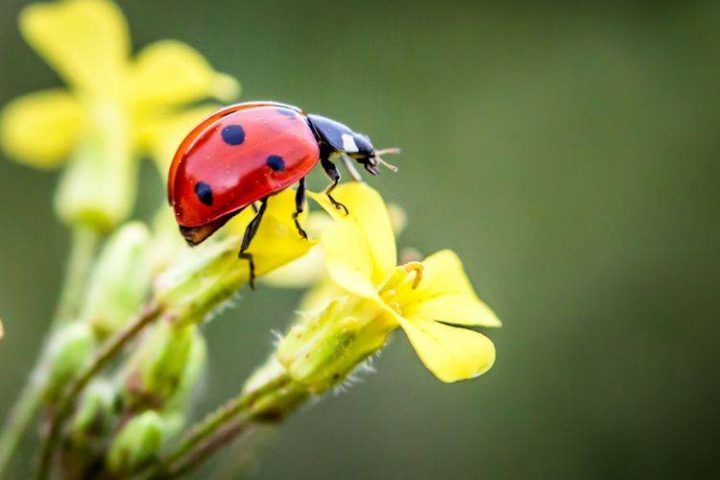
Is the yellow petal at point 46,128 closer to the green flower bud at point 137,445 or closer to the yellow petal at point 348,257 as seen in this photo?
the green flower bud at point 137,445

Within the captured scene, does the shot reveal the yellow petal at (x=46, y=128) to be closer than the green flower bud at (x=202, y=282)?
No

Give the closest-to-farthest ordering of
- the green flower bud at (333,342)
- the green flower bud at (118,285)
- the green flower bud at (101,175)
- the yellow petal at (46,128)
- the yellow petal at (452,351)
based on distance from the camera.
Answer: the yellow petal at (452,351)
the green flower bud at (333,342)
the green flower bud at (118,285)
the green flower bud at (101,175)
the yellow petal at (46,128)

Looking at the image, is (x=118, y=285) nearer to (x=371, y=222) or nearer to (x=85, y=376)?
(x=85, y=376)

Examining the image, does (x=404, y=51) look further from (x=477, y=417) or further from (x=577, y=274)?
(x=477, y=417)

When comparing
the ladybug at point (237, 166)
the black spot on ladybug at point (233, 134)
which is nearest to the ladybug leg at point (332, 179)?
the ladybug at point (237, 166)

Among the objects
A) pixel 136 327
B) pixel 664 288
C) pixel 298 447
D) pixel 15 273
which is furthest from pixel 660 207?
pixel 136 327

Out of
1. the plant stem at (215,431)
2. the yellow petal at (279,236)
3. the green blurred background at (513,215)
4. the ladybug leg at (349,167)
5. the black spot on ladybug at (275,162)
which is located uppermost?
the black spot on ladybug at (275,162)

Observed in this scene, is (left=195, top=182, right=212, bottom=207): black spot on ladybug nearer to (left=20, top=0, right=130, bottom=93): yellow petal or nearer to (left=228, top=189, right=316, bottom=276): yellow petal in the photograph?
(left=228, top=189, right=316, bottom=276): yellow petal

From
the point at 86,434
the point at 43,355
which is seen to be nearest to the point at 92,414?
the point at 86,434
